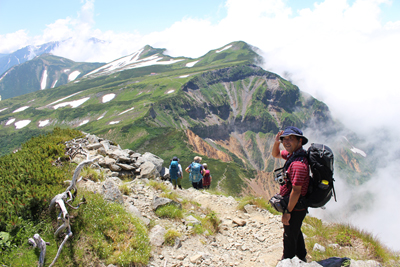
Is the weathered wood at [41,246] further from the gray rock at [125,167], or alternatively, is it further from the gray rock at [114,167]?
the gray rock at [125,167]

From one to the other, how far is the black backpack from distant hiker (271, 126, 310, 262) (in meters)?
0.12

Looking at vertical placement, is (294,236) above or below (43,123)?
below

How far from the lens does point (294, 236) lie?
446 cm

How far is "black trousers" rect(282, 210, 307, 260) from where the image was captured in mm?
4375

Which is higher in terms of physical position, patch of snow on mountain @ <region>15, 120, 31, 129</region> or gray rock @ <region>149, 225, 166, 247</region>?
patch of snow on mountain @ <region>15, 120, 31, 129</region>

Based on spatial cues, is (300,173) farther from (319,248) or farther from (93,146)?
(93,146)

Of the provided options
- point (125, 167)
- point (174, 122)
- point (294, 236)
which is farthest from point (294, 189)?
point (174, 122)

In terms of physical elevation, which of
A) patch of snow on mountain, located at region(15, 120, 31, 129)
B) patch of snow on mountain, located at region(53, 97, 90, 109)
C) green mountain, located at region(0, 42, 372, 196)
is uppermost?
patch of snow on mountain, located at region(53, 97, 90, 109)

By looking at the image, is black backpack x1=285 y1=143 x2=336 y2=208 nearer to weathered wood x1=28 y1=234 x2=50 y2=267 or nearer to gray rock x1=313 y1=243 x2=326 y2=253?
gray rock x1=313 y1=243 x2=326 y2=253

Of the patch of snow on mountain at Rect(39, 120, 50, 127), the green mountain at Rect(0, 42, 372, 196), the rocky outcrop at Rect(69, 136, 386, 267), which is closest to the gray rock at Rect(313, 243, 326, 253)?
the rocky outcrop at Rect(69, 136, 386, 267)

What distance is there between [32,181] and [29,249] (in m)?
2.56

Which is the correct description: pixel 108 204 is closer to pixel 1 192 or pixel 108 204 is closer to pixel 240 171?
pixel 1 192

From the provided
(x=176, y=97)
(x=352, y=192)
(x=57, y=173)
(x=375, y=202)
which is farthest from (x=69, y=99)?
(x=375, y=202)

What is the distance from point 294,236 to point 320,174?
143 cm
